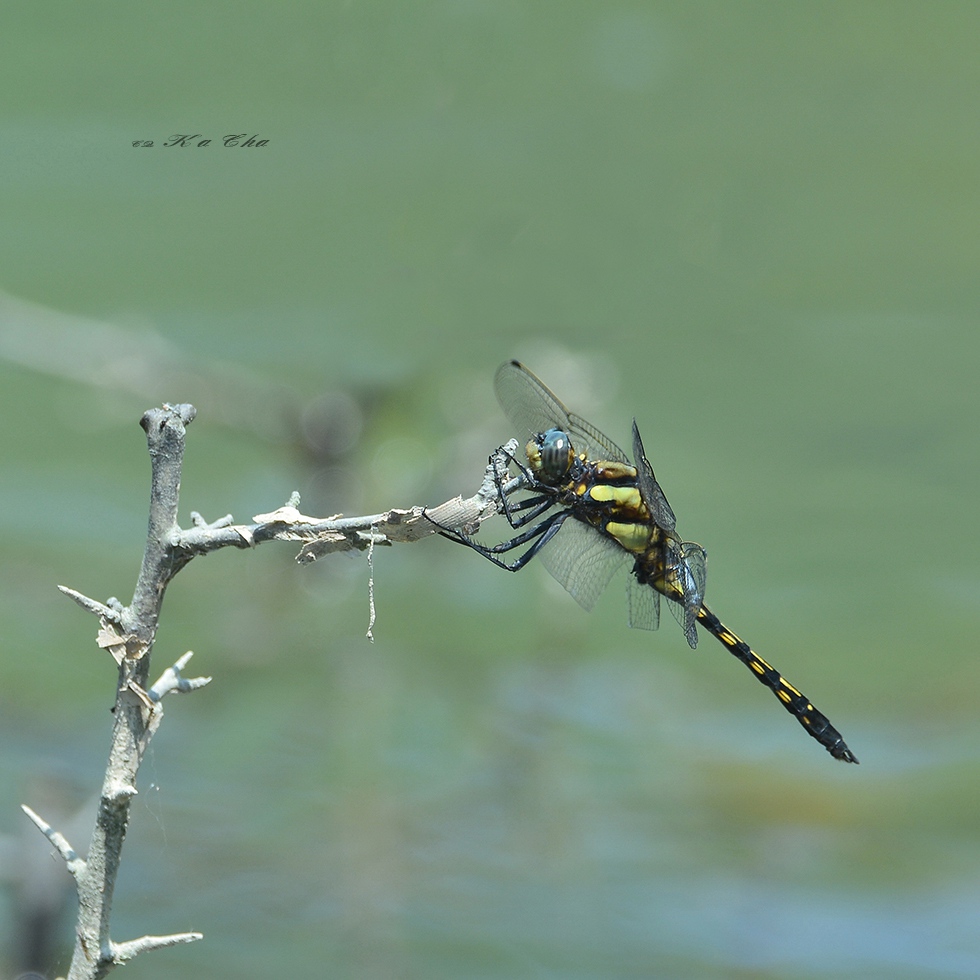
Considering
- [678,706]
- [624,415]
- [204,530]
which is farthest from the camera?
[624,415]

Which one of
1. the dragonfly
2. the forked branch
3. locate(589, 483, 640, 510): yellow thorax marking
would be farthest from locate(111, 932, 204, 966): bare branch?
locate(589, 483, 640, 510): yellow thorax marking

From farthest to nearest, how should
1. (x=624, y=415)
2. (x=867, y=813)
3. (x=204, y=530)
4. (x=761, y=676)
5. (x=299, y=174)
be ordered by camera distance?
(x=299, y=174) < (x=624, y=415) < (x=867, y=813) < (x=761, y=676) < (x=204, y=530)

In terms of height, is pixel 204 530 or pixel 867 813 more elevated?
pixel 867 813

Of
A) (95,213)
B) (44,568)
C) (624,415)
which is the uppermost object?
(95,213)

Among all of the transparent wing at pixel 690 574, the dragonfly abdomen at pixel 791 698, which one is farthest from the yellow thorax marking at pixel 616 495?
the dragonfly abdomen at pixel 791 698

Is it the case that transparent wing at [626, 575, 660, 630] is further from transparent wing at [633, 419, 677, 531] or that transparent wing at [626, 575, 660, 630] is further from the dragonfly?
transparent wing at [633, 419, 677, 531]

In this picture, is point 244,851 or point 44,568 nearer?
point 244,851

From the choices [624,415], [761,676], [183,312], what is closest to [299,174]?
[183,312]

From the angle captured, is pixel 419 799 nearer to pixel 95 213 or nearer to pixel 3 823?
pixel 3 823
